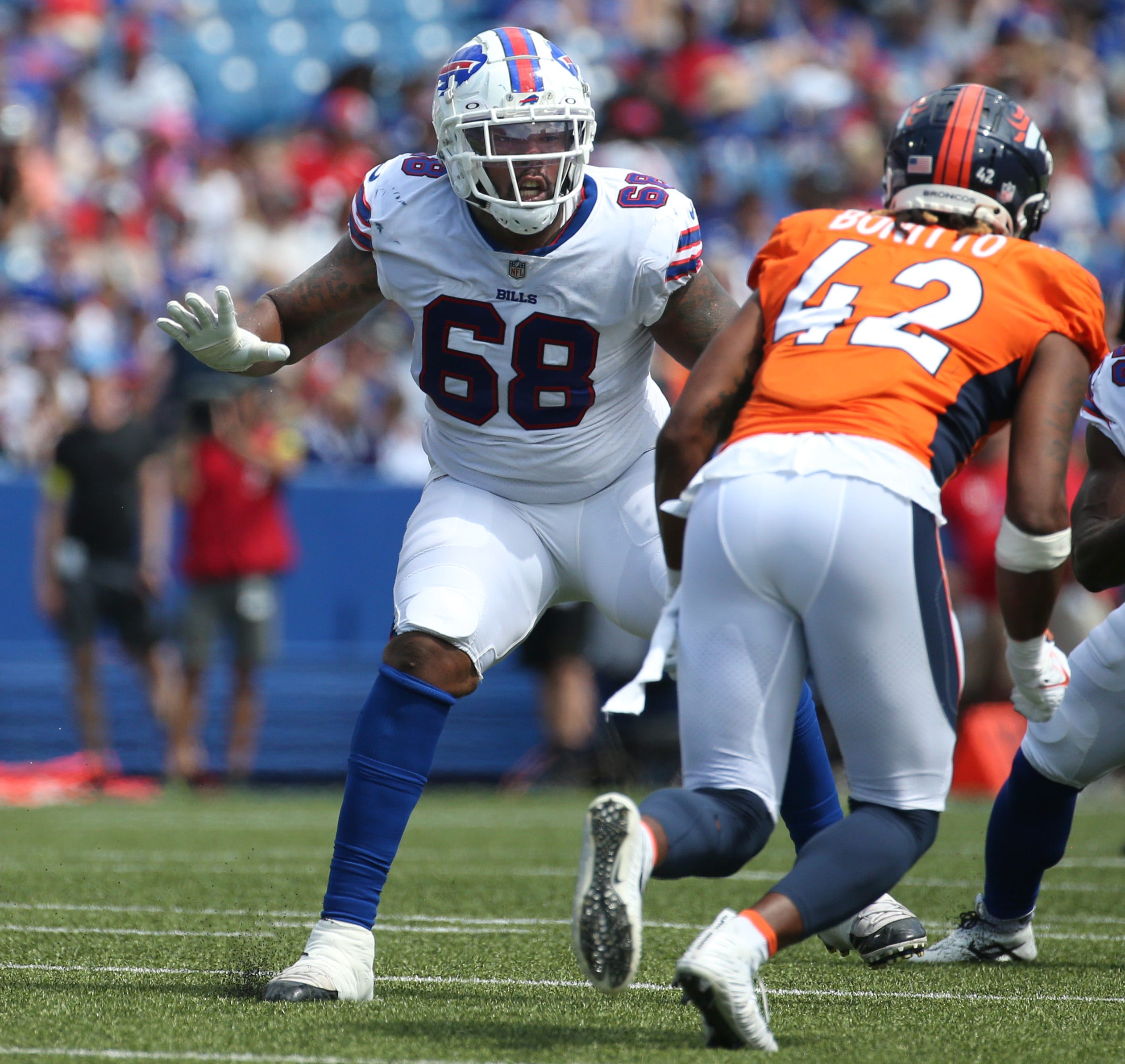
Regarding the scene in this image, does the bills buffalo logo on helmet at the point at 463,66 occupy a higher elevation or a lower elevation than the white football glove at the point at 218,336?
higher

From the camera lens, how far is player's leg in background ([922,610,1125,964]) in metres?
3.49

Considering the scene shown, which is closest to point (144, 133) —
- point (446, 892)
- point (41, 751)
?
point (41, 751)

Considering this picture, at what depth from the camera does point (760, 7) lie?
13148 mm

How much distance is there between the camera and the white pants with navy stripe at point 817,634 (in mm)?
2539

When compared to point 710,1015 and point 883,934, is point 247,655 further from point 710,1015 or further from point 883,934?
point 710,1015

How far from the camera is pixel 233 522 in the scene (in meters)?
8.66

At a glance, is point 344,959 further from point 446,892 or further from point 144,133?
point 144,133

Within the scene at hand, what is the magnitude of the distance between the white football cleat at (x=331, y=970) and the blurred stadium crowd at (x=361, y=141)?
221 inches

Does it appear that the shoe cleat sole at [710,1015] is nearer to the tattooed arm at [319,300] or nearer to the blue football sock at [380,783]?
the blue football sock at [380,783]

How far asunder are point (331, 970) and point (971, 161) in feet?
5.87

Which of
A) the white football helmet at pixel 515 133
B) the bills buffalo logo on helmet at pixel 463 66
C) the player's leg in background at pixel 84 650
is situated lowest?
the player's leg in background at pixel 84 650

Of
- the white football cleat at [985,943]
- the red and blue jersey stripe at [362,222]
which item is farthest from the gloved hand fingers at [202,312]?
the white football cleat at [985,943]

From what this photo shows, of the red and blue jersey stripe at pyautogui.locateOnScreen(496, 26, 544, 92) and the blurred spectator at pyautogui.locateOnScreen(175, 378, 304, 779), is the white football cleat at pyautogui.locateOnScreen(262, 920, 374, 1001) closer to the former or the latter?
the red and blue jersey stripe at pyautogui.locateOnScreen(496, 26, 544, 92)

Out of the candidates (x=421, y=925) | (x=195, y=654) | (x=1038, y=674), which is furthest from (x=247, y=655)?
(x=1038, y=674)
